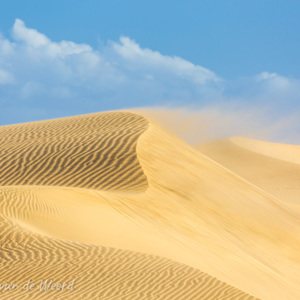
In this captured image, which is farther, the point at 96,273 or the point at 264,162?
the point at 264,162

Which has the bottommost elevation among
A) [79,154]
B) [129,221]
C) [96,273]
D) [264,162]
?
[96,273]

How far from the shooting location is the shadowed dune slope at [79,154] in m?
18.3

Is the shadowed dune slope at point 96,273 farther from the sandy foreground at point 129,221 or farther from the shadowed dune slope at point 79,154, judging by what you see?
the shadowed dune slope at point 79,154

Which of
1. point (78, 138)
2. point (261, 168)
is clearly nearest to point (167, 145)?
point (78, 138)

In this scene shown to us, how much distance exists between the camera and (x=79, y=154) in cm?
2023

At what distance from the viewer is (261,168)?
4384 cm

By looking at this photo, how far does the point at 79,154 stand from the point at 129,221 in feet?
22.4

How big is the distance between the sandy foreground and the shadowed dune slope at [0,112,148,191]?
0.05m

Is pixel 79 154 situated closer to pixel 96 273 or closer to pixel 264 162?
pixel 96 273

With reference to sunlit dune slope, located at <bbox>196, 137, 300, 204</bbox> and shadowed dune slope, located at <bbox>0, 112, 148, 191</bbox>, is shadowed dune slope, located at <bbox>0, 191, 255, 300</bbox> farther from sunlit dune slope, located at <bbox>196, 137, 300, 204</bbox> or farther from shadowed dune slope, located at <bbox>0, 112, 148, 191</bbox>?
sunlit dune slope, located at <bbox>196, 137, 300, 204</bbox>

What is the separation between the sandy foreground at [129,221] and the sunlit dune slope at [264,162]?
15805 mm

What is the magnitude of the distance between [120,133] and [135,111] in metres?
4.28

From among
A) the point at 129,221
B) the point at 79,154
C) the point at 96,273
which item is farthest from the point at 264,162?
the point at 96,273

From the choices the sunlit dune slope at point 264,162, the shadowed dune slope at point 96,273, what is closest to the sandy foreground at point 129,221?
the shadowed dune slope at point 96,273
